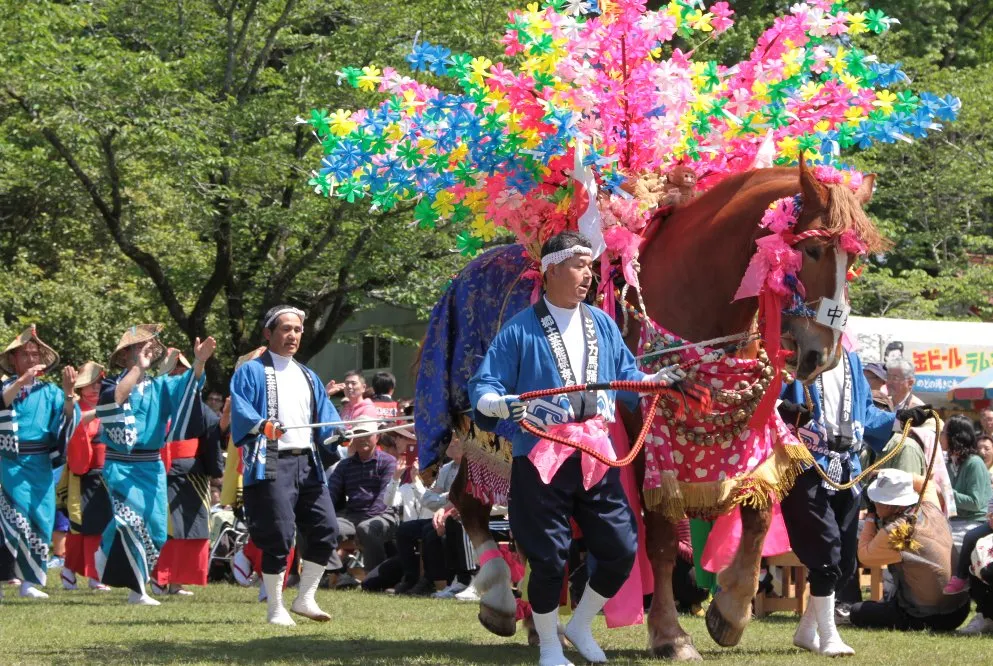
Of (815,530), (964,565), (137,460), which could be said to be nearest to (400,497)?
(137,460)

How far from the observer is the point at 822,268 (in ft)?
20.0

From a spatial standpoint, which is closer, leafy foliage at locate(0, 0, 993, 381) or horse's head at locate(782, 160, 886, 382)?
horse's head at locate(782, 160, 886, 382)

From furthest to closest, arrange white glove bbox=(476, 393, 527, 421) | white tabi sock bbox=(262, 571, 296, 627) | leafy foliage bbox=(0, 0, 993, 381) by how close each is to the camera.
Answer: leafy foliage bbox=(0, 0, 993, 381) → white tabi sock bbox=(262, 571, 296, 627) → white glove bbox=(476, 393, 527, 421)

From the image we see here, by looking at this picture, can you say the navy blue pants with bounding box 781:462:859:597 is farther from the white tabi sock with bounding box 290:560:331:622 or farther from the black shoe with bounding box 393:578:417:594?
the black shoe with bounding box 393:578:417:594

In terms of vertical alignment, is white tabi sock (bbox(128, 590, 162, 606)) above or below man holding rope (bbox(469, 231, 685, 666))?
below

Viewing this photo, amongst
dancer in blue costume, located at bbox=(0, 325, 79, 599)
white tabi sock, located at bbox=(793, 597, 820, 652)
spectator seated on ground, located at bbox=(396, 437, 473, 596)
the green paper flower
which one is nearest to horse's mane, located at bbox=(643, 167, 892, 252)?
the green paper flower

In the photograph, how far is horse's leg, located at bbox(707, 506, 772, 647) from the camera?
22.1 ft

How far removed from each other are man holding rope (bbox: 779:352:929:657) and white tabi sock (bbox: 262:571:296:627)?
3.21 m

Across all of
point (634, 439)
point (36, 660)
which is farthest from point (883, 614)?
point (36, 660)

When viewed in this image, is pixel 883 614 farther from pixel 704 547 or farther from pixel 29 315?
pixel 29 315

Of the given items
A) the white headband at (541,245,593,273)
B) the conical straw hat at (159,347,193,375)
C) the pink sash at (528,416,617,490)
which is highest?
the white headband at (541,245,593,273)

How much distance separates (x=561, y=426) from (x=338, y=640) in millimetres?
2485

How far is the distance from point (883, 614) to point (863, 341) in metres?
6.13

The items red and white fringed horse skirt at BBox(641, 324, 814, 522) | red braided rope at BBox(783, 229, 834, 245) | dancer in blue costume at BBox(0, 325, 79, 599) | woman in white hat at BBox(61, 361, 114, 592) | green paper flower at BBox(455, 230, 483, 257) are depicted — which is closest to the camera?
red braided rope at BBox(783, 229, 834, 245)
